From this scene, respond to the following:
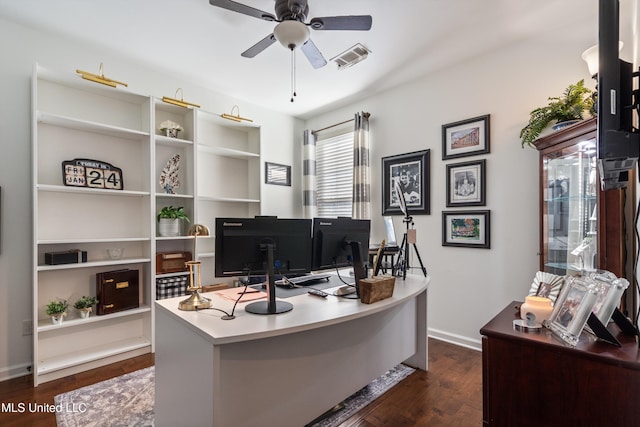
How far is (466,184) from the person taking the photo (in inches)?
117

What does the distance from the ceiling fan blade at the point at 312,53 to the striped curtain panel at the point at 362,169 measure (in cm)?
135

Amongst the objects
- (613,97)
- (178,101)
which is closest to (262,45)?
(178,101)

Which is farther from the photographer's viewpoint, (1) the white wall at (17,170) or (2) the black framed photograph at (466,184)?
(2) the black framed photograph at (466,184)

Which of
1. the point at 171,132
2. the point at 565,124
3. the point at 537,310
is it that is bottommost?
the point at 537,310

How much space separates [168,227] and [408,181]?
2611 mm

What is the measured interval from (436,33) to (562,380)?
2551 millimetres

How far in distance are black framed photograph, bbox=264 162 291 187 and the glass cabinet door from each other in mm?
3070

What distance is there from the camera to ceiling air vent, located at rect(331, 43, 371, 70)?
2715mm

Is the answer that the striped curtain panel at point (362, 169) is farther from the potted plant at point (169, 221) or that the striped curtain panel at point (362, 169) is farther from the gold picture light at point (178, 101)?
the potted plant at point (169, 221)

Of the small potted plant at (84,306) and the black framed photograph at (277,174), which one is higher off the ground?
the black framed photograph at (277,174)

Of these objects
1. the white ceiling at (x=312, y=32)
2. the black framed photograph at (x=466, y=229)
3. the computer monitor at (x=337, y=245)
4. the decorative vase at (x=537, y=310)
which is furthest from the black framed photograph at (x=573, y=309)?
the white ceiling at (x=312, y=32)

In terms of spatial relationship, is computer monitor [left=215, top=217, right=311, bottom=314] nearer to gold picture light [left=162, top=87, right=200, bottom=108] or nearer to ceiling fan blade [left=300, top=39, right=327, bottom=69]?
ceiling fan blade [left=300, top=39, right=327, bottom=69]

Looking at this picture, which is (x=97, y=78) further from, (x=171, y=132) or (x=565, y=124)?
(x=565, y=124)

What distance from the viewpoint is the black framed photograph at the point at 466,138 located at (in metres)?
2.86
